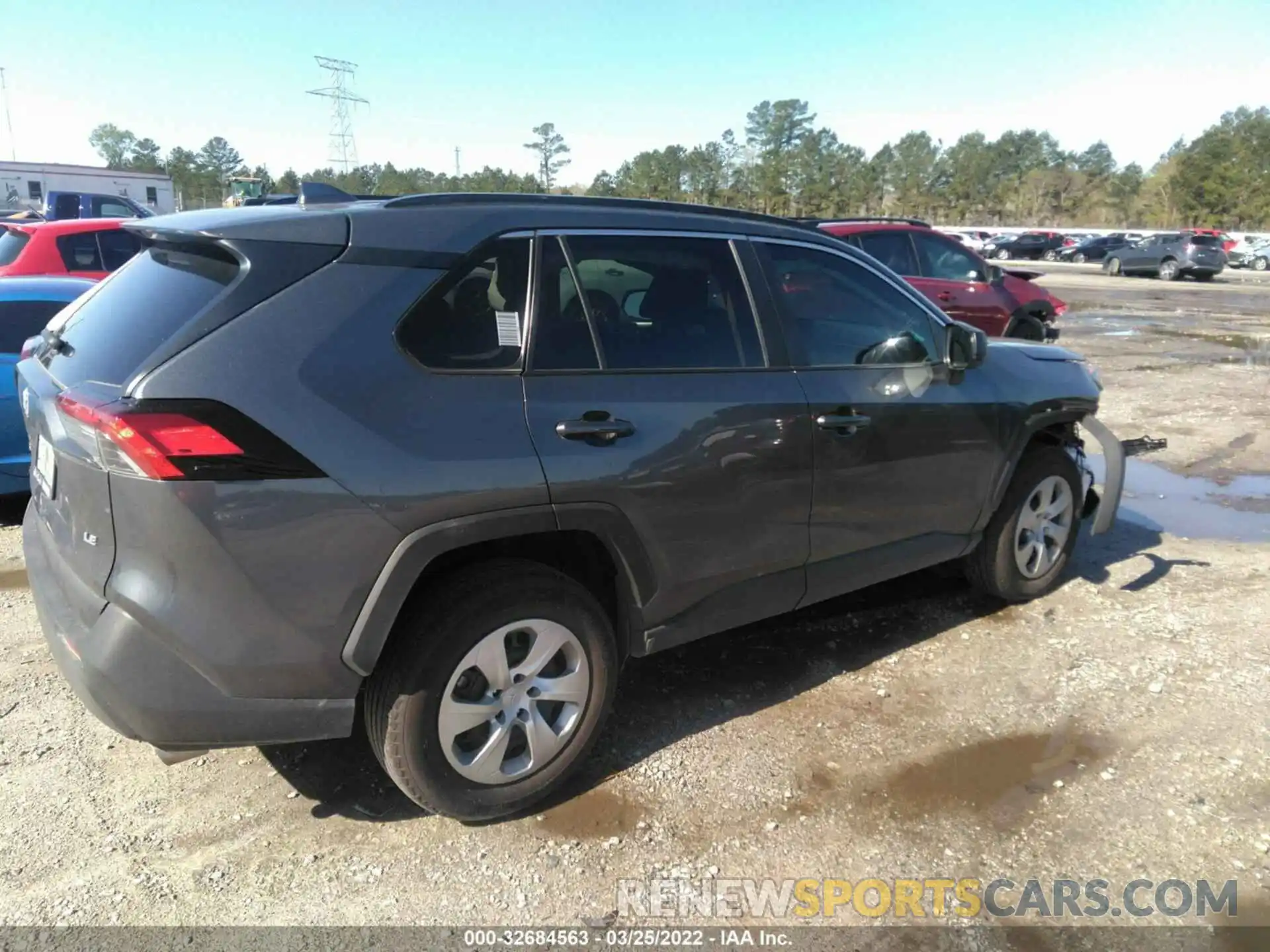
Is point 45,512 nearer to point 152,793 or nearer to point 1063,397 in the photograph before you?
point 152,793

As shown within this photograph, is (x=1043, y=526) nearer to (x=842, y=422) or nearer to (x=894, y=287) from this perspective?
(x=894, y=287)

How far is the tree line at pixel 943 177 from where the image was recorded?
59844 millimetres

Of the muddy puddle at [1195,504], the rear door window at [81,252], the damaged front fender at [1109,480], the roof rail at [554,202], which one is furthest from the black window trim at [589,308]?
the rear door window at [81,252]

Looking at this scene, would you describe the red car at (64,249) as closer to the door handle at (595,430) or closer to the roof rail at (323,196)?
the roof rail at (323,196)

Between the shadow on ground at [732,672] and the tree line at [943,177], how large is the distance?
4840 cm

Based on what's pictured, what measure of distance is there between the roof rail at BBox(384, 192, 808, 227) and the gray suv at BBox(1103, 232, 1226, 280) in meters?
34.4

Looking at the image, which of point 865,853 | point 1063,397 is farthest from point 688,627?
Result: point 1063,397

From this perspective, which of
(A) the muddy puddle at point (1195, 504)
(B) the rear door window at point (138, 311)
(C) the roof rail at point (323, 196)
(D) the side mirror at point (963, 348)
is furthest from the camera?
(A) the muddy puddle at point (1195, 504)

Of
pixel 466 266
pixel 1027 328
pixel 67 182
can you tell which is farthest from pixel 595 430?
pixel 67 182

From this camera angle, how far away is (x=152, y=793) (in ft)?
9.99

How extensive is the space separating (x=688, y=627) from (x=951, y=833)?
108 cm

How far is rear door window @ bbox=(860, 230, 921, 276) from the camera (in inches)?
379

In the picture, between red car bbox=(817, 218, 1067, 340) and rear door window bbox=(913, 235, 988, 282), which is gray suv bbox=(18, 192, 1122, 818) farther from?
rear door window bbox=(913, 235, 988, 282)

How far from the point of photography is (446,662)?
2.65 meters
